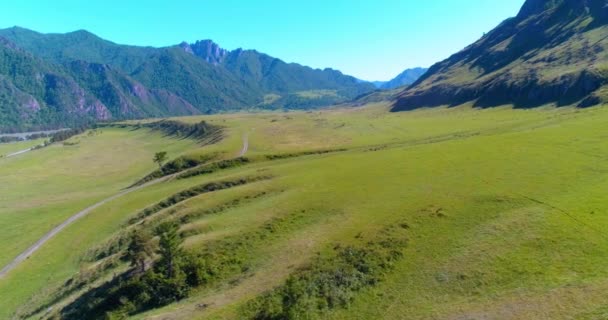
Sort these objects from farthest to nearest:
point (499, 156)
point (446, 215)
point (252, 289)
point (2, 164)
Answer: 1. point (2, 164)
2. point (499, 156)
3. point (446, 215)
4. point (252, 289)

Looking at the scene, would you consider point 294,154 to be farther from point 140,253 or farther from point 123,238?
point 140,253

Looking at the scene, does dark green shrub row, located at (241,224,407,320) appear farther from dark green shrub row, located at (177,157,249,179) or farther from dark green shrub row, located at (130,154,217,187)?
dark green shrub row, located at (130,154,217,187)

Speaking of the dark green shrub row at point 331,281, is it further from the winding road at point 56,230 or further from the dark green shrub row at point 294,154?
the dark green shrub row at point 294,154

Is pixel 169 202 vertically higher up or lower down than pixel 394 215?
lower down

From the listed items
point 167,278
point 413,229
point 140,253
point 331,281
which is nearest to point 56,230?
point 140,253

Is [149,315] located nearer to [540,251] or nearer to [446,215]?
[446,215]

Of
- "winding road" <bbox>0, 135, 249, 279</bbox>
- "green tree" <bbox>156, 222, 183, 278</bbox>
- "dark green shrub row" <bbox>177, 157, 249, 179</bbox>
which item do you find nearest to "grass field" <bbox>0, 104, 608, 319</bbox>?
"winding road" <bbox>0, 135, 249, 279</bbox>

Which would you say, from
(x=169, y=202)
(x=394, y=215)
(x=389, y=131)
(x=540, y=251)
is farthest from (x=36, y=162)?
(x=540, y=251)
